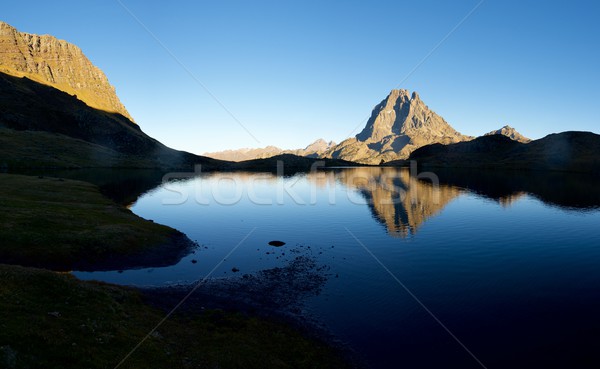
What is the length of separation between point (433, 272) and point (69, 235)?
46.7 meters

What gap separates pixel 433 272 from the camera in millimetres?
41156

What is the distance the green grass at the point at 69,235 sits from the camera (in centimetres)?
3981

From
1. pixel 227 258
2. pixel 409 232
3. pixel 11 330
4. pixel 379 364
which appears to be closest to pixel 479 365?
pixel 379 364

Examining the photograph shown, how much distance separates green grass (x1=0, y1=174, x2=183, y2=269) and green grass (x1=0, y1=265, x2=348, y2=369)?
15.3m

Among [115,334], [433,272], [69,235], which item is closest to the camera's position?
[115,334]

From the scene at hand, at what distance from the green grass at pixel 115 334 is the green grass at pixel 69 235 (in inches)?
601

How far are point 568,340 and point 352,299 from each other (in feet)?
55.6

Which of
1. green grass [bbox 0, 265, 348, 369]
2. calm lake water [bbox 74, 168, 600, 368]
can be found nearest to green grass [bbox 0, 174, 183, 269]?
calm lake water [bbox 74, 168, 600, 368]

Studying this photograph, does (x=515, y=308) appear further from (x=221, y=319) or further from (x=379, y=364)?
(x=221, y=319)

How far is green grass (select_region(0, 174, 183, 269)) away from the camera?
39812 mm

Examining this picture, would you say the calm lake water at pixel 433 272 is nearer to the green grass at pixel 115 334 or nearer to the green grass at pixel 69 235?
the green grass at pixel 69 235

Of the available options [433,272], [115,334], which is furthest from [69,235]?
[433,272]

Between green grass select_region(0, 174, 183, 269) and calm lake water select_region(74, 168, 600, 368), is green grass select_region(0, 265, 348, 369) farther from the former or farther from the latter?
green grass select_region(0, 174, 183, 269)

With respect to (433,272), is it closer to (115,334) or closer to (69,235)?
(115,334)
